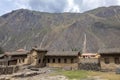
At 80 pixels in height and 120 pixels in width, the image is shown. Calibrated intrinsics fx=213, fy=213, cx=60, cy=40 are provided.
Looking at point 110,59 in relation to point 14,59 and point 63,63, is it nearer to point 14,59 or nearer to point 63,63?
point 63,63

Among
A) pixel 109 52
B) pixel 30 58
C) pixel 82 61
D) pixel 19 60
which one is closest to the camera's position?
pixel 109 52

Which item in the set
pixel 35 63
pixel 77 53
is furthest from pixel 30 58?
pixel 77 53

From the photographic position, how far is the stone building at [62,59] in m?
63.7

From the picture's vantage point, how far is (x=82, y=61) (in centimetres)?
6231

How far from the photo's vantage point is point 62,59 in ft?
217

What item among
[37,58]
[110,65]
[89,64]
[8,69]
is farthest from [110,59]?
[8,69]

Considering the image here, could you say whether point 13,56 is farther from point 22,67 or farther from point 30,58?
point 22,67

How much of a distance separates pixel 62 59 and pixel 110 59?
1510 cm

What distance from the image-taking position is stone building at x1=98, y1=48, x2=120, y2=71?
189 ft

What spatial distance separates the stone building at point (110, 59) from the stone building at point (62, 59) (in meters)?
8.12

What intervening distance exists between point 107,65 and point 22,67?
24014 mm

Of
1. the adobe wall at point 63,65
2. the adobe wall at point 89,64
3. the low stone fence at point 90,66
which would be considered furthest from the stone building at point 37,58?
the low stone fence at point 90,66

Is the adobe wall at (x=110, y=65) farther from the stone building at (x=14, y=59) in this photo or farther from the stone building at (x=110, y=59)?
the stone building at (x=14, y=59)

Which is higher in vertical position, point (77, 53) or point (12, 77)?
point (77, 53)
